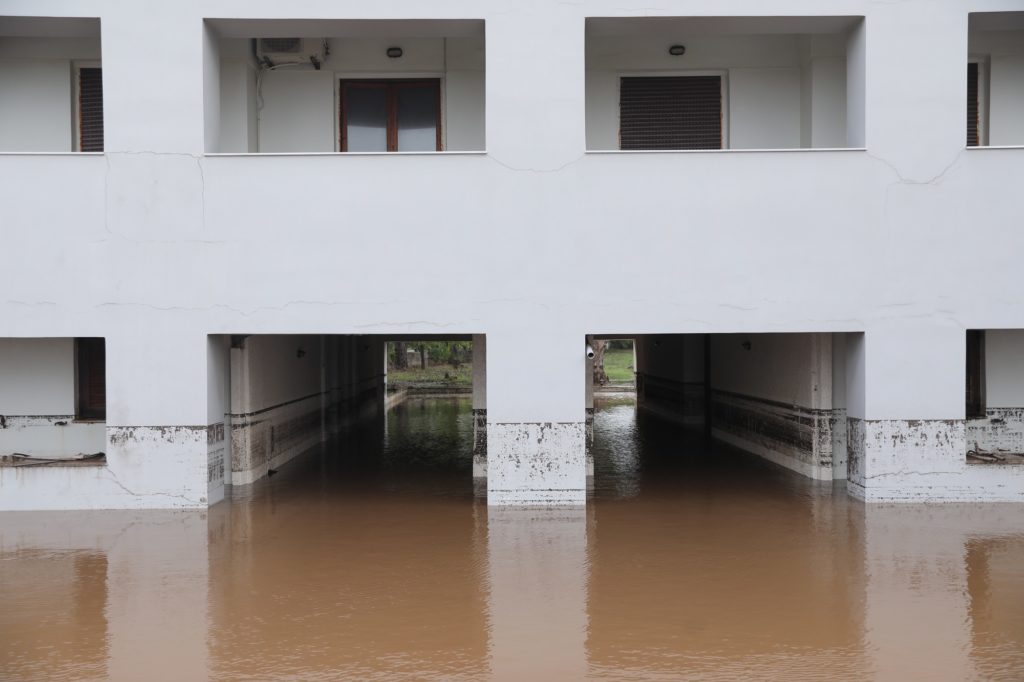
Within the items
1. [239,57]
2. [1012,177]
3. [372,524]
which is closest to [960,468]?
[1012,177]

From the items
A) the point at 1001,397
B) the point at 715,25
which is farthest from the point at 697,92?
the point at 1001,397

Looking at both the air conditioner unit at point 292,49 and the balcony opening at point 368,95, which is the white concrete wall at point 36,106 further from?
the balcony opening at point 368,95

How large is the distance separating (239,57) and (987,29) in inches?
392

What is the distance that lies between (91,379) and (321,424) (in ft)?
17.9

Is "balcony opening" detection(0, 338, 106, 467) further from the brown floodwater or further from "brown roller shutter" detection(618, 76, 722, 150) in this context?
"brown roller shutter" detection(618, 76, 722, 150)

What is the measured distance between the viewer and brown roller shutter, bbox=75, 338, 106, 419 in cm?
1163

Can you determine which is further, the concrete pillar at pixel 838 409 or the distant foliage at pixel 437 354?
the distant foliage at pixel 437 354

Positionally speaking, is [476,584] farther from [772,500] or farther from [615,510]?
[772,500]

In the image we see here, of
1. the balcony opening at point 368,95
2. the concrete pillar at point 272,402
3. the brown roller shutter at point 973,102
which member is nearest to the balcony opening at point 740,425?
the brown roller shutter at point 973,102

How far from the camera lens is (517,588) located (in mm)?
7180

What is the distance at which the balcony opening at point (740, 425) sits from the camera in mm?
11797

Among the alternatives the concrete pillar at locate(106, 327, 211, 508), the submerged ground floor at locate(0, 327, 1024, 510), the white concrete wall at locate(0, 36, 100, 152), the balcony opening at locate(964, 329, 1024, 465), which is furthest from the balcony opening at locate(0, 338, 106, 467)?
the balcony opening at locate(964, 329, 1024, 465)

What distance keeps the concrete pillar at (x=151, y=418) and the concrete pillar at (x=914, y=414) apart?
8099 millimetres

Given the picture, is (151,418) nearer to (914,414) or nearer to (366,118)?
(366,118)
